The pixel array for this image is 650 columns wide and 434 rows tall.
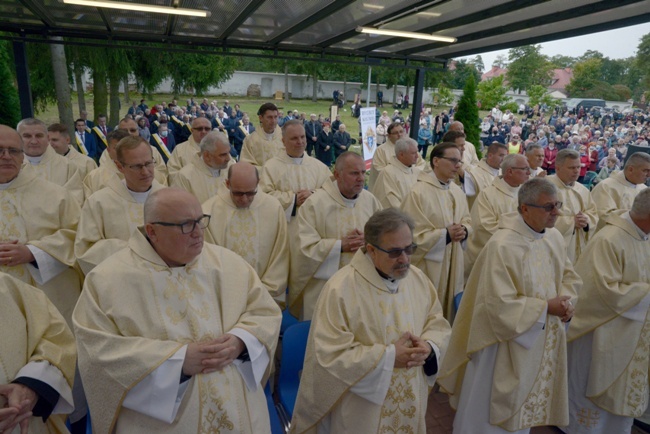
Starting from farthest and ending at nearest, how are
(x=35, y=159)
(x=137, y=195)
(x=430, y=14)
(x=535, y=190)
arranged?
(x=430, y=14)
(x=35, y=159)
(x=137, y=195)
(x=535, y=190)

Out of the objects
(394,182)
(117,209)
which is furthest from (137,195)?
(394,182)

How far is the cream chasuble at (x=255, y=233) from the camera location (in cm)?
452

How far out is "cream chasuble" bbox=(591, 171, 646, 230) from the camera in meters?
6.39

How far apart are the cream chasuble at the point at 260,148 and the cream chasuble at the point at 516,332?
5.07 metres

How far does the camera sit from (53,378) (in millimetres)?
2443

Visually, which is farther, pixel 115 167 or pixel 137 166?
pixel 115 167

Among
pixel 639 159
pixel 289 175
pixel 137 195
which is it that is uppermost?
pixel 639 159

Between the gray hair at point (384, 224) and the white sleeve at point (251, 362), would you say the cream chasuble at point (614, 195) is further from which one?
the white sleeve at point (251, 362)

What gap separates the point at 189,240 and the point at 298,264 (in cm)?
217

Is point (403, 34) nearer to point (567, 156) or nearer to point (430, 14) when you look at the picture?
point (430, 14)

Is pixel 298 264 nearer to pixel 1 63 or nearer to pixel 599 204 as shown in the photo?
pixel 599 204

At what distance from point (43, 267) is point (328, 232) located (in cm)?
257

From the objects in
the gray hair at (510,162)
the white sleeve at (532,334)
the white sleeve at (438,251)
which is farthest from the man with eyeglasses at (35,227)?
the gray hair at (510,162)

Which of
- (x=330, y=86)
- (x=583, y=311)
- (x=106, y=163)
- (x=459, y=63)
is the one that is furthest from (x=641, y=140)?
(x=459, y=63)
